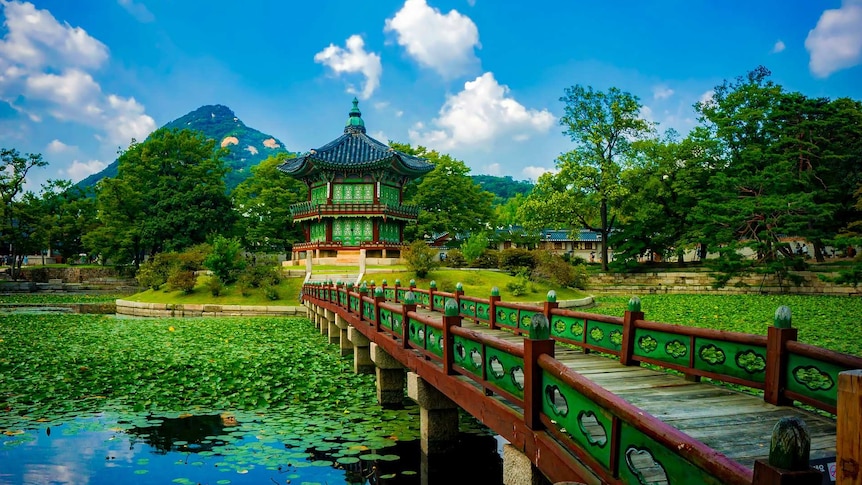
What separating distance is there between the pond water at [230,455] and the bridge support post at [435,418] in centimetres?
17

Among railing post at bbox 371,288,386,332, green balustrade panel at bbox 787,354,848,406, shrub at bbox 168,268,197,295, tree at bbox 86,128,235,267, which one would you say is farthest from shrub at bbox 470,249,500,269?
green balustrade panel at bbox 787,354,848,406

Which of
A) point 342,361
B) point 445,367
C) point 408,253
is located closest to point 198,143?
point 408,253

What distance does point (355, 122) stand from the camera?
44.6 metres

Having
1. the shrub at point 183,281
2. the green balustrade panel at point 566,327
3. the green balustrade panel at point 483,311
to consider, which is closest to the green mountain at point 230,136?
the shrub at point 183,281

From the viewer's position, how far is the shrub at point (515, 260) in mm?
30573

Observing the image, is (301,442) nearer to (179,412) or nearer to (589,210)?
(179,412)

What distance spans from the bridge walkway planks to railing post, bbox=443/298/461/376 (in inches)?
60.0

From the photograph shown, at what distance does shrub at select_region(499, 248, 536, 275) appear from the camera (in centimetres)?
3057

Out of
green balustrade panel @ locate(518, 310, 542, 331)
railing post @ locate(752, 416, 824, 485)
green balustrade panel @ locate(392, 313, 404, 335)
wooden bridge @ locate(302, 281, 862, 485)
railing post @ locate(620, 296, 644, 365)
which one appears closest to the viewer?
railing post @ locate(752, 416, 824, 485)

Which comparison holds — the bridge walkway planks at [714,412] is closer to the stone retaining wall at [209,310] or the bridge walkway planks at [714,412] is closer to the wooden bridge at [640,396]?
the wooden bridge at [640,396]

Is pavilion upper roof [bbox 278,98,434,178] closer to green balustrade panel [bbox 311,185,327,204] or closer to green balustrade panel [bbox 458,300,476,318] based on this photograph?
green balustrade panel [bbox 311,185,327,204]

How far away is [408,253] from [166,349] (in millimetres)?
16667

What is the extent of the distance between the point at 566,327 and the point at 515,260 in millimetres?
23774

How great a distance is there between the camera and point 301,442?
6.86 m
